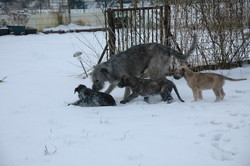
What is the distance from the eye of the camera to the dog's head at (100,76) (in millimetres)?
7609

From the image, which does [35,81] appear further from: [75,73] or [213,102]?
[213,102]

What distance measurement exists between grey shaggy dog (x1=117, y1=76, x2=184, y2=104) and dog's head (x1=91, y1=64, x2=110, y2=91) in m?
0.43

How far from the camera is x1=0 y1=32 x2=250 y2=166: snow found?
165 inches

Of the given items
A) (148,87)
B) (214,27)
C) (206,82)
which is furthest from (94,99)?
(214,27)

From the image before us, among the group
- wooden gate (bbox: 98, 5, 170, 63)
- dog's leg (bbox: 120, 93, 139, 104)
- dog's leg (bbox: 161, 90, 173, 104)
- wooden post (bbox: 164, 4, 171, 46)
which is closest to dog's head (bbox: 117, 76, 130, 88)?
dog's leg (bbox: 120, 93, 139, 104)

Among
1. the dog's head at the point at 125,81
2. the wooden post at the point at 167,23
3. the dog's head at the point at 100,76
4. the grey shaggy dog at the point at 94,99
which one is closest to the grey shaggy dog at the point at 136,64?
the dog's head at the point at 100,76

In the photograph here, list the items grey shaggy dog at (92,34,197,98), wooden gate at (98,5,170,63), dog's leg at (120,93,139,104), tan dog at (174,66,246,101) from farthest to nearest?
wooden gate at (98,5,170,63)
grey shaggy dog at (92,34,197,98)
dog's leg at (120,93,139,104)
tan dog at (174,66,246,101)

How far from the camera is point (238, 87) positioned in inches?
316

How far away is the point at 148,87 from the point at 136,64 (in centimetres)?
94

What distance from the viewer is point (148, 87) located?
7.26m

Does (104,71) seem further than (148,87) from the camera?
Yes

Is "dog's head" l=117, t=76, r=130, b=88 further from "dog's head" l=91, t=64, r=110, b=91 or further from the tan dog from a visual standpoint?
the tan dog

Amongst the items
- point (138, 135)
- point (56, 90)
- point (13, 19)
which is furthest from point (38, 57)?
point (13, 19)

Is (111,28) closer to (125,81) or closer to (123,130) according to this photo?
(125,81)
